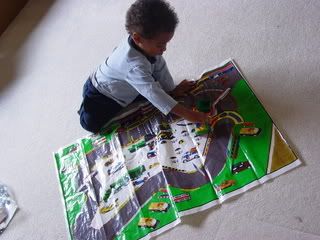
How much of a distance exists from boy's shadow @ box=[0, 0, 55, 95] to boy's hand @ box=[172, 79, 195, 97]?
69 centimetres

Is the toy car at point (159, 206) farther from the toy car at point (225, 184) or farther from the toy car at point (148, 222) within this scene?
the toy car at point (225, 184)

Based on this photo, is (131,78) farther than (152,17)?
Yes

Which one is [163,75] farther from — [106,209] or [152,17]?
[106,209]

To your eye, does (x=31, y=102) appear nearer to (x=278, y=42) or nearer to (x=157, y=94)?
(x=157, y=94)

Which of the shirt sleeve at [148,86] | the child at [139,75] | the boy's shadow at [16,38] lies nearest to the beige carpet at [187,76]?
the boy's shadow at [16,38]

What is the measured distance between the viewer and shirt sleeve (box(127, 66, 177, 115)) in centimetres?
86

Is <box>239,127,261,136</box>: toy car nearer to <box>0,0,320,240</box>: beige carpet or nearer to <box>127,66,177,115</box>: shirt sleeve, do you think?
Answer: <box>0,0,320,240</box>: beige carpet

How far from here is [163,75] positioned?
99 centimetres

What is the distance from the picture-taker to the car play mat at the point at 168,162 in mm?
833

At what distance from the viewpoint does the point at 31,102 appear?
123 cm

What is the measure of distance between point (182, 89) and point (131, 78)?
0.21 meters

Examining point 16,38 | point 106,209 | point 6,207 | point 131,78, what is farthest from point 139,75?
point 16,38

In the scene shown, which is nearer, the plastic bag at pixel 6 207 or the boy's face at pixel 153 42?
the boy's face at pixel 153 42

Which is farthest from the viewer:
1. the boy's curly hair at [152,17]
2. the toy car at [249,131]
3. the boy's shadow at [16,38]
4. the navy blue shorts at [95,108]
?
the boy's shadow at [16,38]
